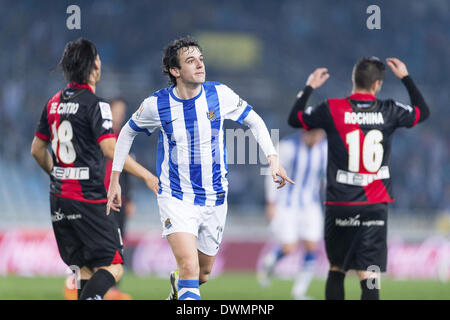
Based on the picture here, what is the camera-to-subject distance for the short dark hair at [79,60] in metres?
5.56

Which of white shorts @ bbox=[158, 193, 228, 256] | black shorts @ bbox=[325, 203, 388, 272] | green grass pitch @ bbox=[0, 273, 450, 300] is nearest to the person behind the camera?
white shorts @ bbox=[158, 193, 228, 256]

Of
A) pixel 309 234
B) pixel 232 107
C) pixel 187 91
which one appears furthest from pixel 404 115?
pixel 309 234

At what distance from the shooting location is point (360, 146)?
588cm

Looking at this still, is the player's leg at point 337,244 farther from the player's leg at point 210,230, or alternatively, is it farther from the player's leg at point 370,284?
the player's leg at point 210,230

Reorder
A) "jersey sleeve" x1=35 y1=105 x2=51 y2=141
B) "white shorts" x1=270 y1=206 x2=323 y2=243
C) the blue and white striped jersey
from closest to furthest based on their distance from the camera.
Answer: "jersey sleeve" x1=35 y1=105 x2=51 y2=141 < "white shorts" x1=270 y1=206 x2=323 y2=243 < the blue and white striped jersey

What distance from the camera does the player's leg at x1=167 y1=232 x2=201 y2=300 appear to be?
4.98m

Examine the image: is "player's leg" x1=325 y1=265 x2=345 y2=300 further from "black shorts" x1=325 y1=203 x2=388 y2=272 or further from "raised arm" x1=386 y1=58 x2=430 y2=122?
"raised arm" x1=386 y1=58 x2=430 y2=122

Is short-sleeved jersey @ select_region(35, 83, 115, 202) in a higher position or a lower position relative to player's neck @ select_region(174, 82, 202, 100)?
lower

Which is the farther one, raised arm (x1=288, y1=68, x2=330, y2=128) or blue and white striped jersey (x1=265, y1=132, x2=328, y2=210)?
blue and white striped jersey (x1=265, y1=132, x2=328, y2=210)

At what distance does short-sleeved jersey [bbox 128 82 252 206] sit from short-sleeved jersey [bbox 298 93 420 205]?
1059mm

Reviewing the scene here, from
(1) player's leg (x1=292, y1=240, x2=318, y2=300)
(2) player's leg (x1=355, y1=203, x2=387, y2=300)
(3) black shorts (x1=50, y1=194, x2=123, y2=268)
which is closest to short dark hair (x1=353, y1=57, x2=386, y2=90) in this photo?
(2) player's leg (x1=355, y1=203, x2=387, y2=300)

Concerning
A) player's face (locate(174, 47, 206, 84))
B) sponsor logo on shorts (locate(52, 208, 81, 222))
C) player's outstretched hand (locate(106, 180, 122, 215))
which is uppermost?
player's face (locate(174, 47, 206, 84))

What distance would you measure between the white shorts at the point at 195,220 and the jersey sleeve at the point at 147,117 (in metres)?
0.49
